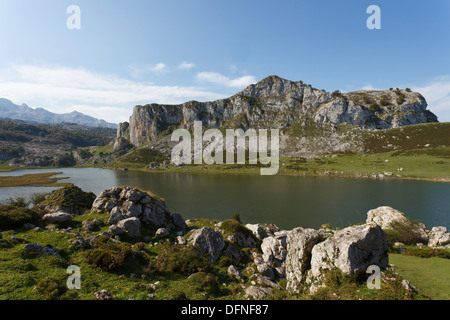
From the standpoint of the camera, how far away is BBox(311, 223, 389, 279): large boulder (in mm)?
14422

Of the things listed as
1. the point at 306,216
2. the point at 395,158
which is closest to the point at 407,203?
the point at 306,216

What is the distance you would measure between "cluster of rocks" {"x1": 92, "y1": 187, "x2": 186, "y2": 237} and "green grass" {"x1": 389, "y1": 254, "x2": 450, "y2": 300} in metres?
29.7

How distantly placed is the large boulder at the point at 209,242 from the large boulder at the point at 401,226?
25.7 meters

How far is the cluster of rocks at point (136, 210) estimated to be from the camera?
92.9 ft

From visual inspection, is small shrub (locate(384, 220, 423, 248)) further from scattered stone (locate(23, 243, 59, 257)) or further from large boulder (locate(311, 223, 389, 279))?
scattered stone (locate(23, 243, 59, 257))

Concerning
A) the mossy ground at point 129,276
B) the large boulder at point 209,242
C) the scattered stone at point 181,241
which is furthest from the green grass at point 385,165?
the scattered stone at point 181,241

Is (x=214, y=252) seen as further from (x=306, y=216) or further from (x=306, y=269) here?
(x=306, y=216)

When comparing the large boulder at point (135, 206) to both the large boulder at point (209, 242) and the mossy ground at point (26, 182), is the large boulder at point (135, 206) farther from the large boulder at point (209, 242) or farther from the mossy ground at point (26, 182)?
the mossy ground at point (26, 182)

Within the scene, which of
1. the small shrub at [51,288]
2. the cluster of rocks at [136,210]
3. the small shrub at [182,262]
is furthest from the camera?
the cluster of rocks at [136,210]

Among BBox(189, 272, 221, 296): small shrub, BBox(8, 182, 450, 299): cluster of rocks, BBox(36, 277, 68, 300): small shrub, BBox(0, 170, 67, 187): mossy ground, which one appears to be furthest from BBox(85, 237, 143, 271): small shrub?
BBox(0, 170, 67, 187): mossy ground

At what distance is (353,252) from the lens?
1466 cm

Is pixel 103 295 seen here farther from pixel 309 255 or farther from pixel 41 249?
pixel 309 255

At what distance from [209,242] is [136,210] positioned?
14.0 m
